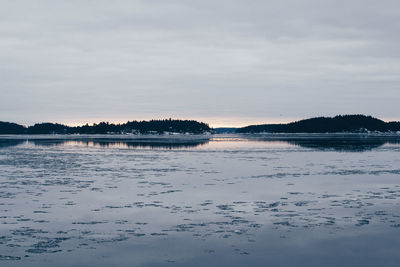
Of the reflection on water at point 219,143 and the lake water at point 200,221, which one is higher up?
the reflection on water at point 219,143

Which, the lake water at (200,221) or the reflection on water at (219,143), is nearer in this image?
the lake water at (200,221)

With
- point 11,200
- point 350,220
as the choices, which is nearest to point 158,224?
point 350,220

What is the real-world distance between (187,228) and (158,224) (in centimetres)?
96

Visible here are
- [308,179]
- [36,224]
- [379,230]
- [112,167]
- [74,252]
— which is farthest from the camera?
[112,167]

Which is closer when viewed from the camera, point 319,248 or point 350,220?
point 319,248

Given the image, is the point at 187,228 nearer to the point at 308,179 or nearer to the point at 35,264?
the point at 35,264

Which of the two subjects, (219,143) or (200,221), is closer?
(200,221)

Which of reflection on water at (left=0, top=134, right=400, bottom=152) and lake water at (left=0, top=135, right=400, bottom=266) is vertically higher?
reflection on water at (left=0, top=134, right=400, bottom=152)

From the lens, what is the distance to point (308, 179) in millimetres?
22750

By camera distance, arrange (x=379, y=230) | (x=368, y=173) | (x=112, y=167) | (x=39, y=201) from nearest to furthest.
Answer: (x=379, y=230) → (x=39, y=201) → (x=368, y=173) → (x=112, y=167)

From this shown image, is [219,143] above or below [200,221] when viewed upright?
above

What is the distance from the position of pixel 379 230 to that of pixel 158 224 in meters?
5.75

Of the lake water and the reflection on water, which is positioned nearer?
the lake water

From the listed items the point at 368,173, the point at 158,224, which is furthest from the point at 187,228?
the point at 368,173
